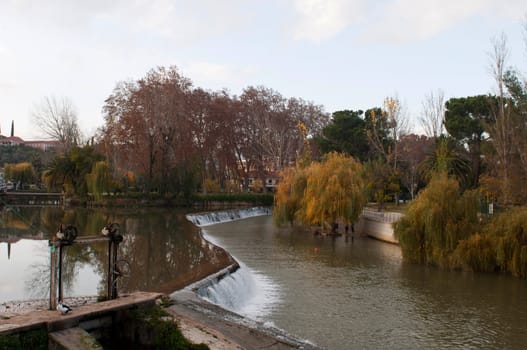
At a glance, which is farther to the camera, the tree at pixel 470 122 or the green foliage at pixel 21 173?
the green foliage at pixel 21 173

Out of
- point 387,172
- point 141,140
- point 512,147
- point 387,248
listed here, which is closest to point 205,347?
point 387,248

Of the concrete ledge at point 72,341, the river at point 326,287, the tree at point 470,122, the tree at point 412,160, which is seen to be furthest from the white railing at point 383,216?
the concrete ledge at point 72,341

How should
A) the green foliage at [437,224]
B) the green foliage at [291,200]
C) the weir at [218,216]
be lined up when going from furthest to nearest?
the weir at [218,216]
the green foliage at [291,200]
the green foliage at [437,224]

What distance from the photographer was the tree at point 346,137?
4912 cm

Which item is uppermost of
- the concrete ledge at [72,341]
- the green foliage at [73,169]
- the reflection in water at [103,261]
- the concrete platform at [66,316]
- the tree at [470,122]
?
the tree at [470,122]

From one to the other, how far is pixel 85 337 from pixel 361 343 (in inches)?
195

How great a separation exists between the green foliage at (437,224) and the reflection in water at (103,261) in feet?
22.2

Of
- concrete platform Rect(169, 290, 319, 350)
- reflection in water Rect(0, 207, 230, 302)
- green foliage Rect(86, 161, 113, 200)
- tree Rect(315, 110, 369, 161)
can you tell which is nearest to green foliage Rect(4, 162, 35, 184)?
green foliage Rect(86, 161, 113, 200)

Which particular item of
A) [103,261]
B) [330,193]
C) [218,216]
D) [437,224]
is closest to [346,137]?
[218,216]

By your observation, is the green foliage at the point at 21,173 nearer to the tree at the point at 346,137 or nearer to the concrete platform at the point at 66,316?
the tree at the point at 346,137

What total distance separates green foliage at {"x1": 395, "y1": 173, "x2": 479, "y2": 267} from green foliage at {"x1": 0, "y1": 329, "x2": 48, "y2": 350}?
13.4 m

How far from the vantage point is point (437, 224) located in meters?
17.1

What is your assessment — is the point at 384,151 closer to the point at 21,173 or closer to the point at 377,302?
the point at 377,302

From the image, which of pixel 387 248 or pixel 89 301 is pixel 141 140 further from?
pixel 89 301
